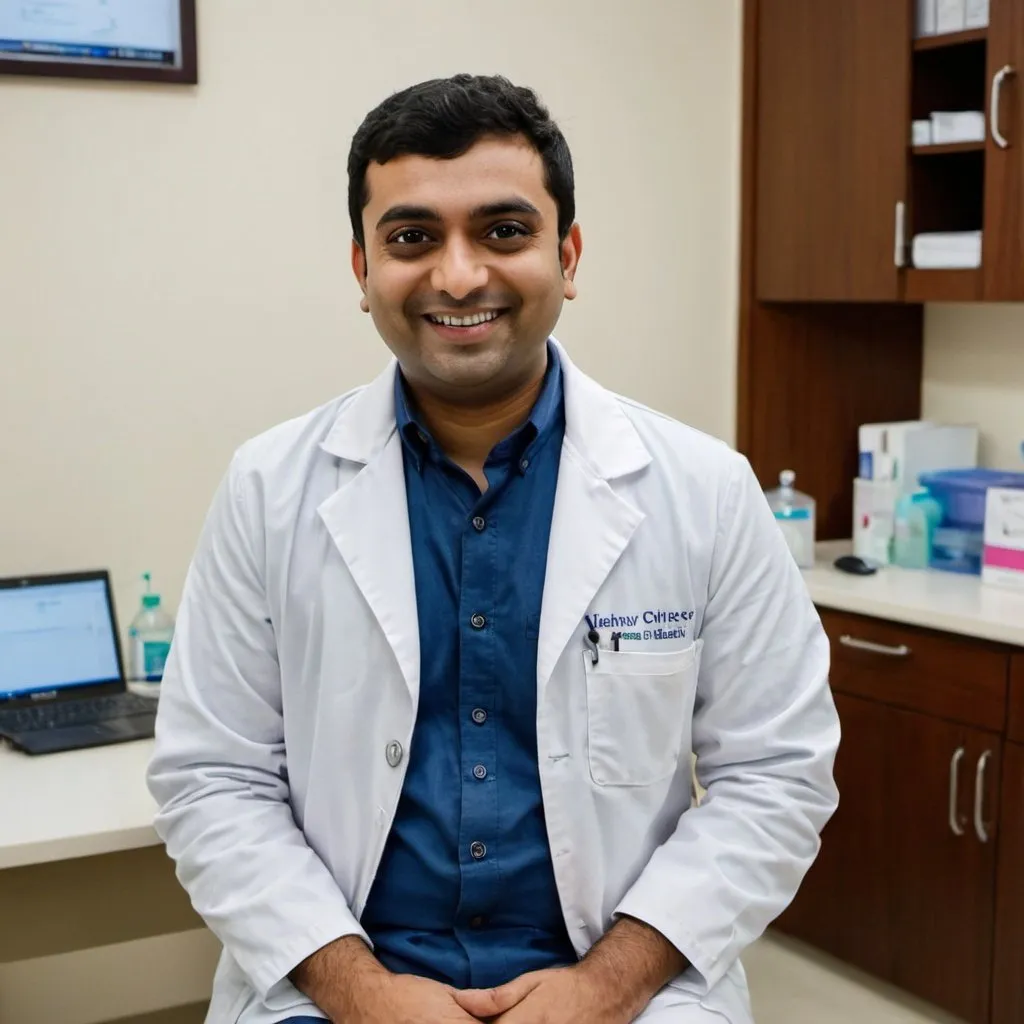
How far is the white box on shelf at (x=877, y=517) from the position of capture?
296 centimetres

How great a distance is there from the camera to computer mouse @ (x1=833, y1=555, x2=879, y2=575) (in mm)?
2879

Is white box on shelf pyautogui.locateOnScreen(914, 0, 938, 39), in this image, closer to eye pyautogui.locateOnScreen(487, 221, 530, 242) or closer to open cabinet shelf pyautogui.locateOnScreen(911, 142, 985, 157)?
open cabinet shelf pyautogui.locateOnScreen(911, 142, 985, 157)

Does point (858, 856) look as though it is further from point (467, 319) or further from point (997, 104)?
point (467, 319)

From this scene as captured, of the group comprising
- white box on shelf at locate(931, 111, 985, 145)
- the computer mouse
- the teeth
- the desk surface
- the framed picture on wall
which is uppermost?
the framed picture on wall

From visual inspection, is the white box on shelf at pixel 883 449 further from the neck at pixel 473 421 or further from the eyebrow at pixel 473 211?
the eyebrow at pixel 473 211

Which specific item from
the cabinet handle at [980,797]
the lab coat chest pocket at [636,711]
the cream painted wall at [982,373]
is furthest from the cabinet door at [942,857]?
the lab coat chest pocket at [636,711]

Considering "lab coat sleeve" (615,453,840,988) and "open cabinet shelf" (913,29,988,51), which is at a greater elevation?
"open cabinet shelf" (913,29,988,51)

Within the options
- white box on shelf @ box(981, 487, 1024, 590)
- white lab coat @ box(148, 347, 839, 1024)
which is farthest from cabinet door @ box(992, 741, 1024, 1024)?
white lab coat @ box(148, 347, 839, 1024)

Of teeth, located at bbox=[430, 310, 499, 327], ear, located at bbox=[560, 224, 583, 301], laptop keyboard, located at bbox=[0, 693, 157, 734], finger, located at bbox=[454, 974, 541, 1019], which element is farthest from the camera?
laptop keyboard, located at bbox=[0, 693, 157, 734]

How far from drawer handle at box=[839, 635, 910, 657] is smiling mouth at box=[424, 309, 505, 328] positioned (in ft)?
4.35

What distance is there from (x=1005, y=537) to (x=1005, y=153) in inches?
28.0

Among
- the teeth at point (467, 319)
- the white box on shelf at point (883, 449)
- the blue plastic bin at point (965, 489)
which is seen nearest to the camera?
the teeth at point (467, 319)

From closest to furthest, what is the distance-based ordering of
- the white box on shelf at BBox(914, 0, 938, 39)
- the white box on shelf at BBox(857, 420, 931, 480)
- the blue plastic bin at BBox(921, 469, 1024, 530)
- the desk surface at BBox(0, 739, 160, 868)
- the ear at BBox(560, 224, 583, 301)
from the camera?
the ear at BBox(560, 224, 583, 301), the desk surface at BBox(0, 739, 160, 868), the white box on shelf at BBox(914, 0, 938, 39), the blue plastic bin at BBox(921, 469, 1024, 530), the white box on shelf at BBox(857, 420, 931, 480)

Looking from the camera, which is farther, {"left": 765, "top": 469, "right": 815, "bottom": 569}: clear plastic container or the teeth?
{"left": 765, "top": 469, "right": 815, "bottom": 569}: clear plastic container
